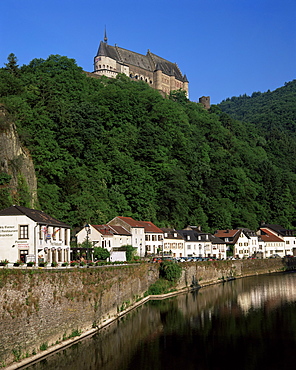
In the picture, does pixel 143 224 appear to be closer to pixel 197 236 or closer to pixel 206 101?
pixel 197 236

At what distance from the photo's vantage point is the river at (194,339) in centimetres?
2858

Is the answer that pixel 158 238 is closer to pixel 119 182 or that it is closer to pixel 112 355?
pixel 119 182

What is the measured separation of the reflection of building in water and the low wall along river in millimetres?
12693

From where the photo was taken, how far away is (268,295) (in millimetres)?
56094

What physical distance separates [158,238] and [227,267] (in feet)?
36.5

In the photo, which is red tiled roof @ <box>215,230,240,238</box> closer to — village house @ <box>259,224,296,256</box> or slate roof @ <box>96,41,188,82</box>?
village house @ <box>259,224,296,256</box>

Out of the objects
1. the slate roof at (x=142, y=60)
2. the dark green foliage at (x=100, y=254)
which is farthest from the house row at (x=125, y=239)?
the slate roof at (x=142, y=60)

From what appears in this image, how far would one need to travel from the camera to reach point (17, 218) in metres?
36.7

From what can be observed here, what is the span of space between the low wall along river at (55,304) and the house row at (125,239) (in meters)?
4.98

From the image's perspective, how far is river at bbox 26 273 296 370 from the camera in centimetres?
2858

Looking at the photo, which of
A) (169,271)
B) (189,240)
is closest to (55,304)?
(169,271)

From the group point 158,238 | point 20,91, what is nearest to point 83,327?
point 158,238

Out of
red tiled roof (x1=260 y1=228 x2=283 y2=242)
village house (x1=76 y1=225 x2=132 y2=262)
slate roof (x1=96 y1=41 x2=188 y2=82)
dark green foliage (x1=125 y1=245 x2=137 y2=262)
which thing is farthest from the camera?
slate roof (x1=96 y1=41 x2=188 y2=82)

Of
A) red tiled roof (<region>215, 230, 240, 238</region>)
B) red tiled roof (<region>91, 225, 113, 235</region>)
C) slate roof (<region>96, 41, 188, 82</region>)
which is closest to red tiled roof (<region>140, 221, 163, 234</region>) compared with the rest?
red tiled roof (<region>91, 225, 113, 235</region>)
